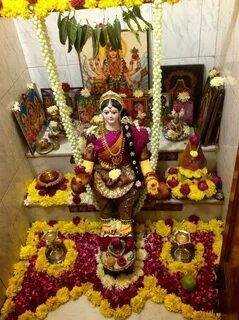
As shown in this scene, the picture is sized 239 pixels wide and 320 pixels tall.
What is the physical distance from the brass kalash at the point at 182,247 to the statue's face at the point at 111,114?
2.73ft

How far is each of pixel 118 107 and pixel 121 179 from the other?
433mm

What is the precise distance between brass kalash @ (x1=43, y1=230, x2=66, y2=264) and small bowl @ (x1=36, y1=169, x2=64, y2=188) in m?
0.33

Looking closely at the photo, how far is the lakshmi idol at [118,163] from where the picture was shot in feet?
5.84

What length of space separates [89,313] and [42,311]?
27cm

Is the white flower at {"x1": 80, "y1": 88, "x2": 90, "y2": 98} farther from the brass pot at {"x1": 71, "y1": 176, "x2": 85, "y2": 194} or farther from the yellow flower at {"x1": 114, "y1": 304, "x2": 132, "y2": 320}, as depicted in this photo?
the yellow flower at {"x1": 114, "y1": 304, "x2": 132, "y2": 320}

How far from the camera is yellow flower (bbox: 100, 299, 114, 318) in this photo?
70.5 inches

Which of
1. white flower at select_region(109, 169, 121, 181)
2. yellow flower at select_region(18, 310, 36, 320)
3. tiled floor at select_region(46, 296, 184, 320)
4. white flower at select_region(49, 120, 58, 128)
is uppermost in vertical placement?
white flower at select_region(49, 120, 58, 128)

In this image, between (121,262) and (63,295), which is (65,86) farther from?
(63,295)

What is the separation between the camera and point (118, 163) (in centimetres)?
186

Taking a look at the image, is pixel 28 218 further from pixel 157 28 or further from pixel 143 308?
pixel 157 28

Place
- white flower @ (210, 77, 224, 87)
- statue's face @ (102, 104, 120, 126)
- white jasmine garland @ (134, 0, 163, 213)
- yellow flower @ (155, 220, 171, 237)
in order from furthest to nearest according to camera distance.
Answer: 1. yellow flower @ (155, 220, 171, 237)
2. white flower @ (210, 77, 224, 87)
3. statue's face @ (102, 104, 120, 126)
4. white jasmine garland @ (134, 0, 163, 213)

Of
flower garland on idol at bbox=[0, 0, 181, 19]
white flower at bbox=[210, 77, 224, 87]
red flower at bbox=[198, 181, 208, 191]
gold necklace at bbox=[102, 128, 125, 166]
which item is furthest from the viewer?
red flower at bbox=[198, 181, 208, 191]

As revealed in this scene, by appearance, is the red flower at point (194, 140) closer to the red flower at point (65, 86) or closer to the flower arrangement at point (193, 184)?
the flower arrangement at point (193, 184)

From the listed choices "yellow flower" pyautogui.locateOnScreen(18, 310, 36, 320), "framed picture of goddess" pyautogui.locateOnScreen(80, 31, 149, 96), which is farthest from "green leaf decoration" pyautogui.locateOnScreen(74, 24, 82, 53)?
"yellow flower" pyautogui.locateOnScreen(18, 310, 36, 320)
